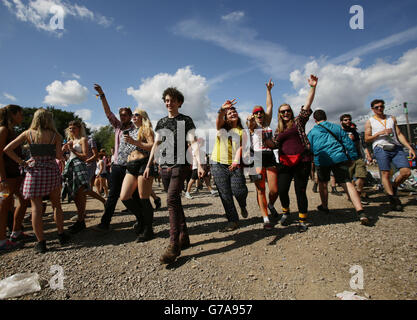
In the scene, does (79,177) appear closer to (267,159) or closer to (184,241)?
(184,241)

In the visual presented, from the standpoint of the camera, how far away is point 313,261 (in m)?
2.46

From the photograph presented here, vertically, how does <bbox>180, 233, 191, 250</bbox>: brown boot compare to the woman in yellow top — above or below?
below

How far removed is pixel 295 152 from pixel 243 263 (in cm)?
205

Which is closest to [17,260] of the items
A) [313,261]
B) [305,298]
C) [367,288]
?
[305,298]

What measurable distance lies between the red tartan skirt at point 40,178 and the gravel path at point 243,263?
95 centimetres

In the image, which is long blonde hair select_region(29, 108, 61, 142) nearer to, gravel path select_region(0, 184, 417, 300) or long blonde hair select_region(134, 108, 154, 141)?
long blonde hair select_region(134, 108, 154, 141)

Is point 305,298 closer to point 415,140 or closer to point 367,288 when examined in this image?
point 367,288

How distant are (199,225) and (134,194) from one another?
147cm

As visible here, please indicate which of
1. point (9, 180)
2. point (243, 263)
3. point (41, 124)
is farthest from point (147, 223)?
point (9, 180)

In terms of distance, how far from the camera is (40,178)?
10.1ft

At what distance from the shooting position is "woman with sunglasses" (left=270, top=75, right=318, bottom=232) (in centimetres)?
346

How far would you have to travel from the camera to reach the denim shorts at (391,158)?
4.12 meters

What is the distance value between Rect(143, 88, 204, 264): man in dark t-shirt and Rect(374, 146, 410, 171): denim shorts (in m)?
4.05

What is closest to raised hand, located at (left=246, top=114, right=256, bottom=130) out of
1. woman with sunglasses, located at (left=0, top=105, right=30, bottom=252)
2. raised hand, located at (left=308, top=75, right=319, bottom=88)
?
raised hand, located at (left=308, top=75, right=319, bottom=88)
